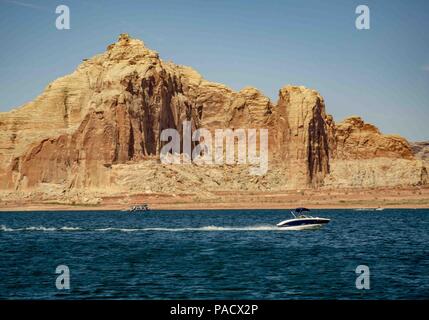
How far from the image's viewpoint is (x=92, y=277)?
1358 inches

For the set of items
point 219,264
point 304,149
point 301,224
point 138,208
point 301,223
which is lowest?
point 138,208

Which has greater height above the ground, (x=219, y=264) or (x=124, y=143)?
(x=124, y=143)

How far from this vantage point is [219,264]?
131 ft

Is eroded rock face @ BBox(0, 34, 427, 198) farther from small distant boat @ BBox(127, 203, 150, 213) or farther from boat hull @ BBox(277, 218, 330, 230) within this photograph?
boat hull @ BBox(277, 218, 330, 230)

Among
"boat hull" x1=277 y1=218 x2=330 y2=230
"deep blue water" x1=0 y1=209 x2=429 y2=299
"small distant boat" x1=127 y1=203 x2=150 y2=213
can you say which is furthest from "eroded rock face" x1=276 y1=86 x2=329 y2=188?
"deep blue water" x1=0 y1=209 x2=429 y2=299

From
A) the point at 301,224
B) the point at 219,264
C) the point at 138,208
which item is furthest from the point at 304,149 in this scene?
the point at 219,264

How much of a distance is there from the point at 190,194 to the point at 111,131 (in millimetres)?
31851

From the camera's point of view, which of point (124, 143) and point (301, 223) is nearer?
point (301, 223)

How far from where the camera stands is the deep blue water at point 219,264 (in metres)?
29.6

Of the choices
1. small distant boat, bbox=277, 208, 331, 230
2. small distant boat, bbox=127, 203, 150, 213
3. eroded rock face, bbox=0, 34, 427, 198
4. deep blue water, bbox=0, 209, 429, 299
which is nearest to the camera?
deep blue water, bbox=0, 209, 429, 299

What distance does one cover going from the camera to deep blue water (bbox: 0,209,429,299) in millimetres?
29625

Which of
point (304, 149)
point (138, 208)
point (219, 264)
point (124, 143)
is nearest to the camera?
point (219, 264)

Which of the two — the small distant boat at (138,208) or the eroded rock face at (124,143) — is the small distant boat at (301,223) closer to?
the small distant boat at (138,208)

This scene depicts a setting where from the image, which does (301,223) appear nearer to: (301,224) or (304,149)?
(301,224)
